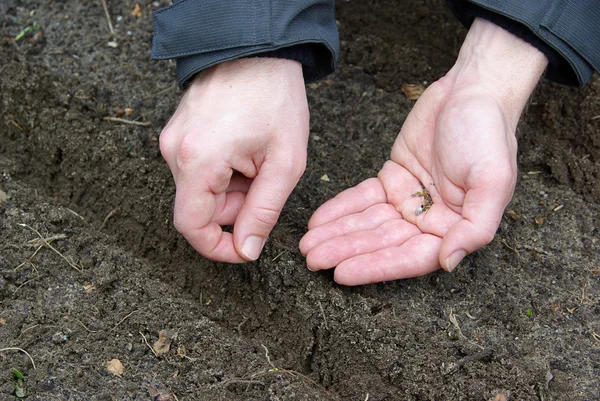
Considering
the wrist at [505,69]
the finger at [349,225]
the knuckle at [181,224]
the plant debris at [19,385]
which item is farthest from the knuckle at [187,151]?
the wrist at [505,69]

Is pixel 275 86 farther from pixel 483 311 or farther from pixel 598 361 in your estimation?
pixel 598 361

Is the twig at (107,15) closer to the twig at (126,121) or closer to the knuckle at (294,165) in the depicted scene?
the twig at (126,121)

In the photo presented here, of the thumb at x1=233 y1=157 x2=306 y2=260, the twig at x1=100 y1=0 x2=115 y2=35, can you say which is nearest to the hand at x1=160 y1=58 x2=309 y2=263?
the thumb at x1=233 y1=157 x2=306 y2=260

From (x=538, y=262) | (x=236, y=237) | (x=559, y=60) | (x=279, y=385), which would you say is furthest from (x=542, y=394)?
(x=559, y=60)

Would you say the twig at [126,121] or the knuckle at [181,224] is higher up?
the knuckle at [181,224]

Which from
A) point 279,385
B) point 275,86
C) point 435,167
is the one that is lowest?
point 279,385

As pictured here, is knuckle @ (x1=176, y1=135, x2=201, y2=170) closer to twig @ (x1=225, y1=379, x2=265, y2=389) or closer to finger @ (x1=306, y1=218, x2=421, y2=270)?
finger @ (x1=306, y1=218, x2=421, y2=270)

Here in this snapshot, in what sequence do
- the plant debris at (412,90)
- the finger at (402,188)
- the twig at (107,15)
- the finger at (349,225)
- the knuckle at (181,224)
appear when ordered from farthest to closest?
the twig at (107,15) < the plant debris at (412,90) < the finger at (402,188) < the finger at (349,225) < the knuckle at (181,224)
